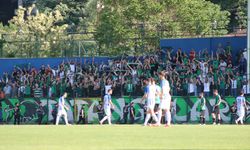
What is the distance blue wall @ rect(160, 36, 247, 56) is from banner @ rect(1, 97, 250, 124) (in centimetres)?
473

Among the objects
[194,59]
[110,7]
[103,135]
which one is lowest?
[103,135]

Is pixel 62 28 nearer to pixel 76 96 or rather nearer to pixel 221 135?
pixel 76 96

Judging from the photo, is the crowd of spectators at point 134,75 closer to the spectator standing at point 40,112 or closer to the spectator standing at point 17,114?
the spectator standing at point 40,112

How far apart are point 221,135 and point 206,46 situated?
24586mm

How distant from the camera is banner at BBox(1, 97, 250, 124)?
48.6m

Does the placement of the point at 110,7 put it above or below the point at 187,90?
above

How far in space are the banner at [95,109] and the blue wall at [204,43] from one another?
4731mm

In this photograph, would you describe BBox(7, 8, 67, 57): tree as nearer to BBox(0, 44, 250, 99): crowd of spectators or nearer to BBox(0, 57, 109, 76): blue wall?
BBox(0, 57, 109, 76): blue wall

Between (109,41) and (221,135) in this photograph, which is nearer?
(221,135)

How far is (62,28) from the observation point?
74250 millimetres

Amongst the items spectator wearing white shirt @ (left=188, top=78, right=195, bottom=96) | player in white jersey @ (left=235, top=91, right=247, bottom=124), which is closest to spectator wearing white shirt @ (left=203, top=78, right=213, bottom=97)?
spectator wearing white shirt @ (left=188, top=78, right=195, bottom=96)

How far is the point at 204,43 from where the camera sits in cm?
5328

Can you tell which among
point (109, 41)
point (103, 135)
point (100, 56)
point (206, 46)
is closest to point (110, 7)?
point (109, 41)

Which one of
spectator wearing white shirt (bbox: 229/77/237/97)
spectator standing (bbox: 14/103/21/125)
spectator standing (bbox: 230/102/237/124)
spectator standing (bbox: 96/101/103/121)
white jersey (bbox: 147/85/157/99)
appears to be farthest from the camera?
spectator standing (bbox: 14/103/21/125)
